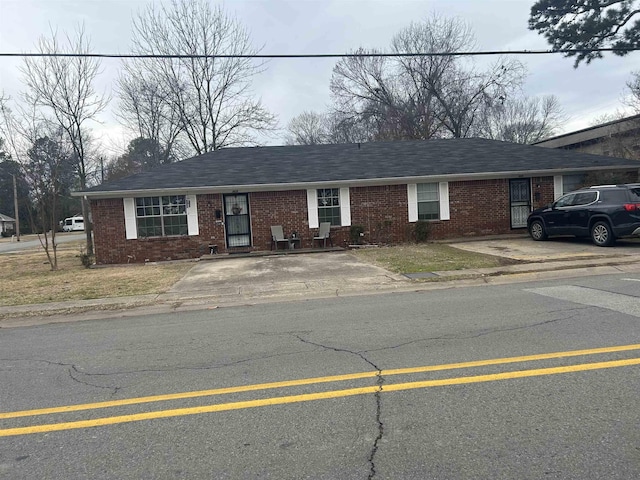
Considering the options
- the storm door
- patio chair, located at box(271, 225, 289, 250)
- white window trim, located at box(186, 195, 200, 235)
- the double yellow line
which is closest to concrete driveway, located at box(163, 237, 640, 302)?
patio chair, located at box(271, 225, 289, 250)

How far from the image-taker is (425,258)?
42.3ft

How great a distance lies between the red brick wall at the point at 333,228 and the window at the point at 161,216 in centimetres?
32

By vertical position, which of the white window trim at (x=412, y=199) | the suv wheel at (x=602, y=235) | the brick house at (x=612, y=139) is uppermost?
the brick house at (x=612, y=139)

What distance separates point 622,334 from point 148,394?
512 cm

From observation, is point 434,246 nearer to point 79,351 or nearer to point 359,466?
point 79,351

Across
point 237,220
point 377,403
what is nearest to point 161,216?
point 237,220

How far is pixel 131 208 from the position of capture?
16500mm

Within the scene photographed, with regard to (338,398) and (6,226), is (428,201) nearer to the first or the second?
(338,398)

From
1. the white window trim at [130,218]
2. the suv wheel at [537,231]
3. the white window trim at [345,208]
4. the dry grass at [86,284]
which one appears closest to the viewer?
the dry grass at [86,284]

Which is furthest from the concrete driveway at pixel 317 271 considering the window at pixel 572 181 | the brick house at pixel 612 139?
the brick house at pixel 612 139

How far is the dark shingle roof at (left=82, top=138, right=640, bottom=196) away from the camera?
669 inches

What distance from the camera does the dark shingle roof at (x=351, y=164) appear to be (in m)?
17.0

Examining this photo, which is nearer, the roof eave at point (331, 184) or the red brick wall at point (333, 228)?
the roof eave at point (331, 184)

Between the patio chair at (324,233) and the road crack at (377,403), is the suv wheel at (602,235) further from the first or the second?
the road crack at (377,403)
